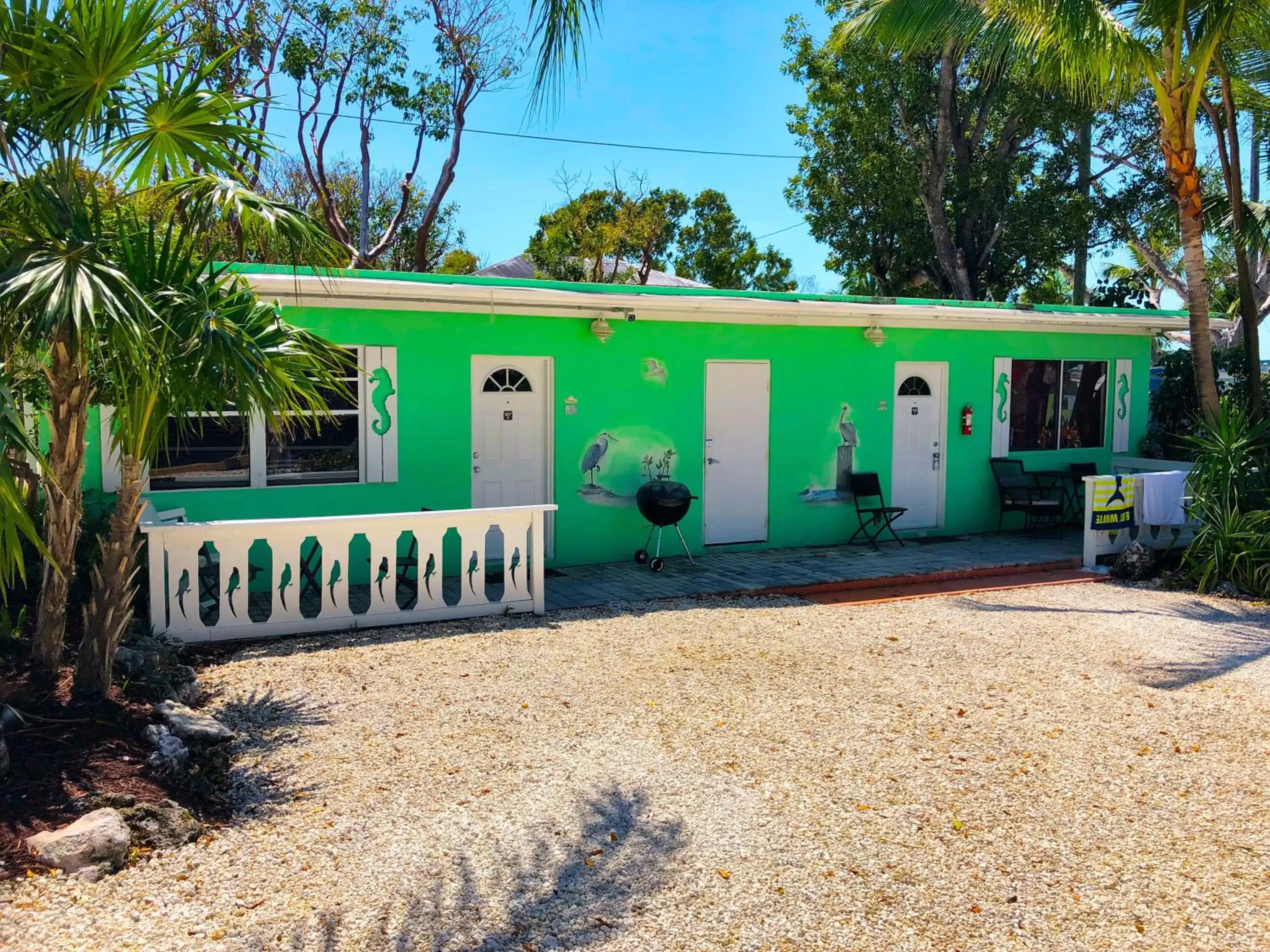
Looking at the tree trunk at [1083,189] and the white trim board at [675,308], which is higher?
the tree trunk at [1083,189]

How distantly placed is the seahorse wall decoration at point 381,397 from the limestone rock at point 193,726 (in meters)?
4.28

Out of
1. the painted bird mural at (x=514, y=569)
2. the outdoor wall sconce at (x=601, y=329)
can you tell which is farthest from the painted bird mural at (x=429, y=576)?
the outdoor wall sconce at (x=601, y=329)

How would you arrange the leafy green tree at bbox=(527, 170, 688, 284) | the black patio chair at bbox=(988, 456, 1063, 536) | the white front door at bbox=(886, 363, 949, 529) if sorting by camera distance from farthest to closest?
the leafy green tree at bbox=(527, 170, 688, 284), the black patio chair at bbox=(988, 456, 1063, 536), the white front door at bbox=(886, 363, 949, 529)

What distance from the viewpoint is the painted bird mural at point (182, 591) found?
6.83m

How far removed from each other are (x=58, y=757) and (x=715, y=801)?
2.94 metres

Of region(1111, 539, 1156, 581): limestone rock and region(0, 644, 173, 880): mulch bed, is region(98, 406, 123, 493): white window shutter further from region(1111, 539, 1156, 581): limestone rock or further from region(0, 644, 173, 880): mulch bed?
region(1111, 539, 1156, 581): limestone rock

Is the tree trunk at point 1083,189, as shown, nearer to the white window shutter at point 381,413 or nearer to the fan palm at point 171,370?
the white window shutter at point 381,413

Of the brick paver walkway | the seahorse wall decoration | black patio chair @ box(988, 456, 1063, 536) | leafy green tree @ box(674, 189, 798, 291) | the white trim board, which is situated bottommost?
the brick paver walkway

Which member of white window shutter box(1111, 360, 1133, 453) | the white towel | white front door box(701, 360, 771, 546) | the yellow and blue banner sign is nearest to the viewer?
the yellow and blue banner sign

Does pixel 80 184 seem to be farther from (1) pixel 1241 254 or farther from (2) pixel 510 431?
(1) pixel 1241 254

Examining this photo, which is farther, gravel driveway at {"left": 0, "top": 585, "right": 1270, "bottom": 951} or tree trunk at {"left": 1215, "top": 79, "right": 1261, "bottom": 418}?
tree trunk at {"left": 1215, "top": 79, "right": 1261, "bottom": 418}

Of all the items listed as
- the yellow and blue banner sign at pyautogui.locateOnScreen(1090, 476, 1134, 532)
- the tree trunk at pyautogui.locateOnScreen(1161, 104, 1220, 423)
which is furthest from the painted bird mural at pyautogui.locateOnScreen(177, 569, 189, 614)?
the tree trunk at pyautogui.locateOnScreen(1161, 104, 1220, 423)

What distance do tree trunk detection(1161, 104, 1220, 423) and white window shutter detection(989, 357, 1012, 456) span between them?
2143 mm

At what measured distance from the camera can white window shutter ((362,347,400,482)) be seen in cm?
912
